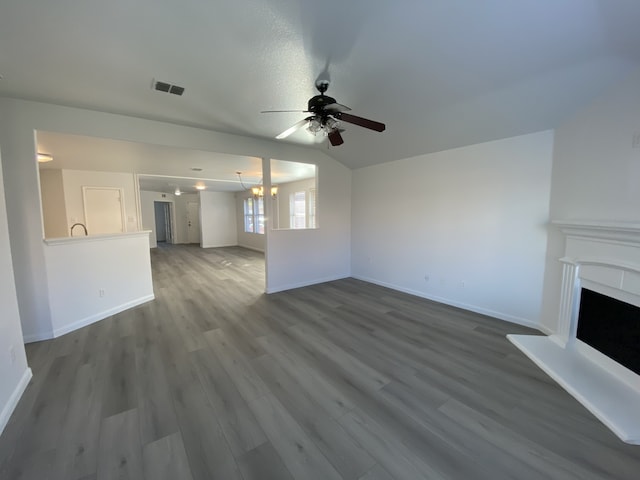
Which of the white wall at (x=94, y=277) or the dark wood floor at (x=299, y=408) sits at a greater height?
the white wall at (x=94, y=277)

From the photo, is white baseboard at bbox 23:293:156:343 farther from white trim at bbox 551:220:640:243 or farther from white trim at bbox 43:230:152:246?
white trim at bbox 551:220:640:243

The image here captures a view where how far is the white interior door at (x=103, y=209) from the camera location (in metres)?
5.81

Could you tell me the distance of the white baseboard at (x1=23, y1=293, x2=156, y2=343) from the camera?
116 inches

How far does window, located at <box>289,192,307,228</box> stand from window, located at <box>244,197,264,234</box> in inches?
59.5

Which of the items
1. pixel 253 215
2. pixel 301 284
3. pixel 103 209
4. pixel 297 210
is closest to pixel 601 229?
pixel 301 284

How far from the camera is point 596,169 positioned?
254 cm

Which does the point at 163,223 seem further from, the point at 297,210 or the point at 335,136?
the point at 335,136

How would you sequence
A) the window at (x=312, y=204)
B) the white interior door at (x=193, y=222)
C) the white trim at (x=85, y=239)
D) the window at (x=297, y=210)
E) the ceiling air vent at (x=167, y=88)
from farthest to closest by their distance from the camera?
the white interior door at (x=193, y=222)
the window at (x=297, y=210)
the window at (x=312, y=204)
the white trim at (x=85, y=239)
the ceiling air vent at (x=167, y=88)

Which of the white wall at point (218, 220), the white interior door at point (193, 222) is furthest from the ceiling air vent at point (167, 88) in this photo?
the white interior door at point (193, 222)

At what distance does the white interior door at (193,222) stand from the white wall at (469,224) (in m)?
9.37

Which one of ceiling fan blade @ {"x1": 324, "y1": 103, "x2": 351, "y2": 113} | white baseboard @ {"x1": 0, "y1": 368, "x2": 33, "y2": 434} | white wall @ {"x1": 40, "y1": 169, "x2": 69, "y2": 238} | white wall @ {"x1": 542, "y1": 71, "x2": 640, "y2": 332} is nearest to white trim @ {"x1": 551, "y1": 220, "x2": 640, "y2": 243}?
white wall @ {"x1": 542, "y1": 71, "x2": 640, "y2": 332}

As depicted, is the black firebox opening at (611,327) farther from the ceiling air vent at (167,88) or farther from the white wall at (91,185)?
Answer: the white wall at (91,185)

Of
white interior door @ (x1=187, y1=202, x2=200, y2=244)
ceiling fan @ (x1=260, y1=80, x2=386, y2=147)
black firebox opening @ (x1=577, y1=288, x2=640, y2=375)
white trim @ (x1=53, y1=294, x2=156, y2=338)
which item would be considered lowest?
white trim @ (x1=53, y1=294, x2=156, y2=338)

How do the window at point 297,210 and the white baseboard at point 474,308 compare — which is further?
the window at point 297,210
